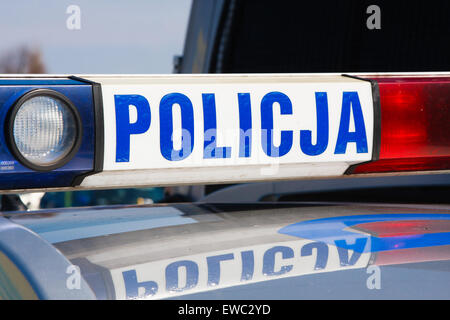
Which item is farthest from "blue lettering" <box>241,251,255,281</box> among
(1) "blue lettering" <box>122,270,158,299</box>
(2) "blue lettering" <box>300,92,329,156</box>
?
(2) "blue lettering" <box>300,92,329,156</box>

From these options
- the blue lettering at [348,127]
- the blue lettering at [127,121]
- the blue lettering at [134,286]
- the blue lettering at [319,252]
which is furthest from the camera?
the blue lettering at [348,127]

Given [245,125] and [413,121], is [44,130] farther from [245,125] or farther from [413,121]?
[413,121]

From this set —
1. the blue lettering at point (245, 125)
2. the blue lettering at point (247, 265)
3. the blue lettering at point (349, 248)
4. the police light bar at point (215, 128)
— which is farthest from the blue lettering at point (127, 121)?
the blue lettering at point (349, 248)

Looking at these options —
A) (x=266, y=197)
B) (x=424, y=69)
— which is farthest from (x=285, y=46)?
(x=266, y=197)

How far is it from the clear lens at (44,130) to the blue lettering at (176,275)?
262 mm

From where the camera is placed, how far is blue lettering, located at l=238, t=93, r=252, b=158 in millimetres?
1178

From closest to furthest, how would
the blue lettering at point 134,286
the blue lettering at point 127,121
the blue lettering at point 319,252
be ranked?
the blue lettering at point 134,286
the blue lettering at point 319,252
the blue lettering at point 127,121

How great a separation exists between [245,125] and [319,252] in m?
0.25

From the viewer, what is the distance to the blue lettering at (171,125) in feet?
3.75

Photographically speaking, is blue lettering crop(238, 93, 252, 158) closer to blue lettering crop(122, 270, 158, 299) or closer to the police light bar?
the police light bar

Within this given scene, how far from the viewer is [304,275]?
3.18 ft

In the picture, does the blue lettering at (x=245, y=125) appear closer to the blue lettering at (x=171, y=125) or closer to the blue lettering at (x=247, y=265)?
the blue lettering at (x=171, y=125)

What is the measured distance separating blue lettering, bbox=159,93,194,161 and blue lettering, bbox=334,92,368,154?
277mm
